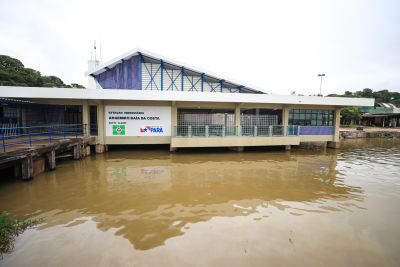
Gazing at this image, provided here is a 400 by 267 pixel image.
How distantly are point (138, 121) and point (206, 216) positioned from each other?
9.47m

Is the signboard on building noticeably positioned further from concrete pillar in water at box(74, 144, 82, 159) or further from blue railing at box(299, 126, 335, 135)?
blue railing at box(299, 126, 335, 135)

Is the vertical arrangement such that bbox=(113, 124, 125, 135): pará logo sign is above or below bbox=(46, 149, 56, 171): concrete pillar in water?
above

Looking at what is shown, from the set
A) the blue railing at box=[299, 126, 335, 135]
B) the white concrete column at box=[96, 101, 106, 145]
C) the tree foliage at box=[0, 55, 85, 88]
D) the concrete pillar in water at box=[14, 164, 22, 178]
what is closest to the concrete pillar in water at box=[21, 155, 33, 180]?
the concrete pillar in water at box=[14, 164, 22, 178]

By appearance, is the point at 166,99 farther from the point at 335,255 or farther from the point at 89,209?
the point at 335,255

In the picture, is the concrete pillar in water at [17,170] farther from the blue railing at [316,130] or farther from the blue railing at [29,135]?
the blue railing at [316,130]

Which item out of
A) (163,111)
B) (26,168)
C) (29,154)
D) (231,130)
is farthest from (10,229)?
(231,130)

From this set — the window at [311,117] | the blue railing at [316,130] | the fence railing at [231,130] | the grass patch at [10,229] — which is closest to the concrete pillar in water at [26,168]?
the grass patch at [10,229]

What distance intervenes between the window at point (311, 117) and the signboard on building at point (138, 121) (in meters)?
9.71

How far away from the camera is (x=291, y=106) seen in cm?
1553

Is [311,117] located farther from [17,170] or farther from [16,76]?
[16,76]

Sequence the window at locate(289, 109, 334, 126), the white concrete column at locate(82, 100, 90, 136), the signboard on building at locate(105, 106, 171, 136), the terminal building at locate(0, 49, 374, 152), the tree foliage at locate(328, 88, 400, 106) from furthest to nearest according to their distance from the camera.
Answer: the tree foliage at locate(328, 88, 400, 106), the window at locate(289, 109, 334, 126), the signboard on building at locate(105, 106, 171, 136), the white concrete column at locate(82, 100, 90, 136), the terminal building at locate(0, 49, 374, 152)

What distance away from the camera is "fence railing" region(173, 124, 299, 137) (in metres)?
12.9

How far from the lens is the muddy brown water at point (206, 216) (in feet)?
11.8

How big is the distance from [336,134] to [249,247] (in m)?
16.0
